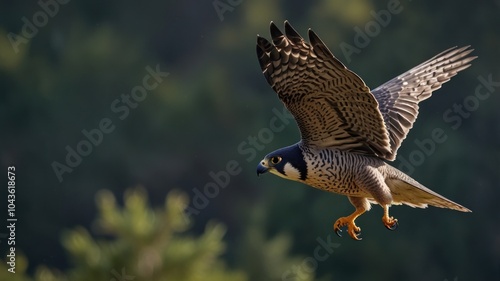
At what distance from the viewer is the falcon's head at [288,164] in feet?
23.4

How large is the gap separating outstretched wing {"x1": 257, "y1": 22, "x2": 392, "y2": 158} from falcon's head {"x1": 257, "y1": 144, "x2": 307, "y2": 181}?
138mm

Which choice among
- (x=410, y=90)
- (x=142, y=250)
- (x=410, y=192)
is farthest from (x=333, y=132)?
(x=142, y=250)

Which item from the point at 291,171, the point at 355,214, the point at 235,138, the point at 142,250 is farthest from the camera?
the point at 235,138

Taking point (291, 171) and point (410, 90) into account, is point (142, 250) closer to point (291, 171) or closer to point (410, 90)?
point (291, 171)

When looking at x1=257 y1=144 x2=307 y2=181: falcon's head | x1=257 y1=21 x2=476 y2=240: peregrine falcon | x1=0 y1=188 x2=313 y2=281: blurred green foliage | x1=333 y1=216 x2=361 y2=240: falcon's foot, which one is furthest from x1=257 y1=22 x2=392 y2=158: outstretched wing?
x1=0 y1=188 x2=313 y2=281: blurred green foliage

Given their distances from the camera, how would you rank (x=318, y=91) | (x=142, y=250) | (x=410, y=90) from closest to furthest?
(x=318, y=91) < (x=142, y=250) < (x=410, y=90)

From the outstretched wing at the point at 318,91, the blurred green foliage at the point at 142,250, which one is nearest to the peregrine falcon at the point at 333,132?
the outstretched wing at the point at 318,91

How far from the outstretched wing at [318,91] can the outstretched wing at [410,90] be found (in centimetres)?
60

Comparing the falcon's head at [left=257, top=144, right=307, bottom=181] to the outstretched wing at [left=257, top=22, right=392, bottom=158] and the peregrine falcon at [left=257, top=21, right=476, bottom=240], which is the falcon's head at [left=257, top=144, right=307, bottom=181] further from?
the outstretched wing at [left=257, top=22, right=392, bottom=158]

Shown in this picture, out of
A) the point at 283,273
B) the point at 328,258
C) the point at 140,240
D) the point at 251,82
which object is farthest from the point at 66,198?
the point at 140,240

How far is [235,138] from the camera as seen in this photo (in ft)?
86.4

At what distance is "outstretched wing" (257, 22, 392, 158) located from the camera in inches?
264

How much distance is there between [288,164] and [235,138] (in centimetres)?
1919

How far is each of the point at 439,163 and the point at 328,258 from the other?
272 cm
